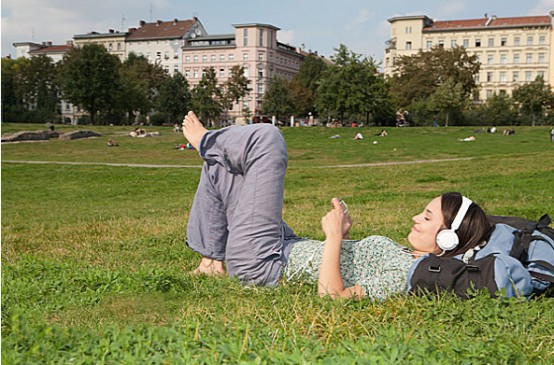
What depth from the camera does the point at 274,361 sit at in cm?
251

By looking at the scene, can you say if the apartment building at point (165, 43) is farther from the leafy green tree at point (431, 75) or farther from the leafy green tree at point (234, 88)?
the leafy green tree at point (431, 75)

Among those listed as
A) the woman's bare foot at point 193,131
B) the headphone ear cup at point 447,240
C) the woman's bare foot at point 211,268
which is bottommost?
the woman's bare foot at point 211,268

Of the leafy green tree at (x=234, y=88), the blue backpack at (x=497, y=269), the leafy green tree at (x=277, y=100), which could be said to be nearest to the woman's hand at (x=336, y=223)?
the blue backpack at (x=497, y=269)

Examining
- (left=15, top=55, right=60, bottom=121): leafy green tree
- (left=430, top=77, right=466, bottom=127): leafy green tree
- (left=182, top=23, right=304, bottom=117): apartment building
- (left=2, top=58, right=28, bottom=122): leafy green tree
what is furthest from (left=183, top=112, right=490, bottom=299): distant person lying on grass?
(left=182, top=23, right=304, bottom=117): apartment building

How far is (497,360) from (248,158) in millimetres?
2209

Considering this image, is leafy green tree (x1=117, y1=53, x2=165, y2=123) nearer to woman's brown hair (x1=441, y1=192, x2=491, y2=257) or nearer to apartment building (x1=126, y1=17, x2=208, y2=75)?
apartment building (x1=126, y1=17, x2=208, y2=75)

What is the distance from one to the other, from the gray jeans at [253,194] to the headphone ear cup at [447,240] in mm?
1085

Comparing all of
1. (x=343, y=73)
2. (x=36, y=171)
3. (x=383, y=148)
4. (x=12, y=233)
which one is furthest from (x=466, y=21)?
(x=12, y=233)

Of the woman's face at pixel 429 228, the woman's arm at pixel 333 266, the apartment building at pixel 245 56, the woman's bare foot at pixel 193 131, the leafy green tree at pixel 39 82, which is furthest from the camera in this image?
the apartment building at pixel 245 56

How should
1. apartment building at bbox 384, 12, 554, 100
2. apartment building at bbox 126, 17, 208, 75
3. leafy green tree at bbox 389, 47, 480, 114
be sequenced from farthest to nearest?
apartment building at bbox 126, 17, 208, 75 → apartment building at bbox 384, 12, 554, 100 → leafy green tree at bbox 389, 47, 480, 114

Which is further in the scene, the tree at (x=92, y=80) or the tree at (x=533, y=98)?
the tree at (x=92, y=80)

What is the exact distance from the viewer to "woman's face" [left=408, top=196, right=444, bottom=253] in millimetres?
4000

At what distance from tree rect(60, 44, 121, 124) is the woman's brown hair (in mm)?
79594

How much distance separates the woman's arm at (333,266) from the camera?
12.5 feet
